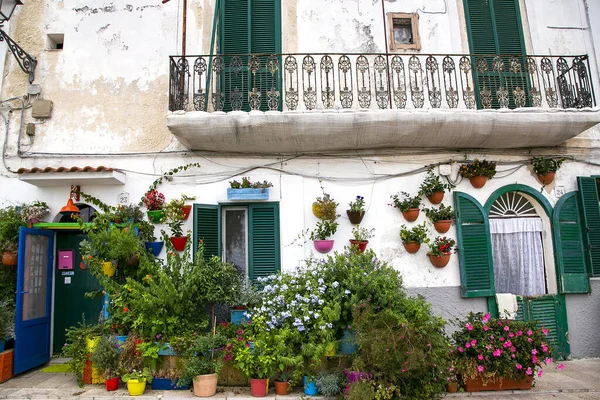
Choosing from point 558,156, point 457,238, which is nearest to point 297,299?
point 457,238

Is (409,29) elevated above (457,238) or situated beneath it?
elevated above

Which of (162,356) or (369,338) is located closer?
(369,338)

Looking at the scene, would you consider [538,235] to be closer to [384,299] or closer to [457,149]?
Answer: [457,149]

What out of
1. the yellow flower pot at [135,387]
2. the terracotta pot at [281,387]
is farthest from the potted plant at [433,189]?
the yellow flower pot at [135,387]

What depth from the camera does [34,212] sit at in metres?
7.75

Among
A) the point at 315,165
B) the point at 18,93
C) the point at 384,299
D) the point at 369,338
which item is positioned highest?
the point at 18,93

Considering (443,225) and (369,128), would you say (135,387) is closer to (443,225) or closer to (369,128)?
(369,128)

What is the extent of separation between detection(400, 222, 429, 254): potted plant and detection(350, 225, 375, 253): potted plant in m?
0.55

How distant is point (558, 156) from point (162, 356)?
7.70 m

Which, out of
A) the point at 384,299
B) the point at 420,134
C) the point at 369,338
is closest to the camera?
the point at 369,338

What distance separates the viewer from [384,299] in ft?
20.7

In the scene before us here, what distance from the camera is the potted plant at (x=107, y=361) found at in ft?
20.9

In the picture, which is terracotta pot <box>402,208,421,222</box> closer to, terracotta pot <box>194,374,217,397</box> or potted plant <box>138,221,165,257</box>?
terracotta pot <box>194,374,217,397</box>

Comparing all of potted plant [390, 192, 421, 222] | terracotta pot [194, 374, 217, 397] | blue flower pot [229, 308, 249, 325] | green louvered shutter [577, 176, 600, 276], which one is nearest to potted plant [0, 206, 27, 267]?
blue flower pot [229, 308, 249, 325]
